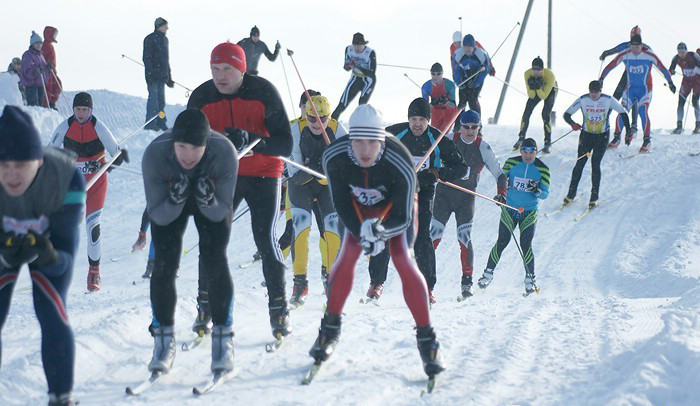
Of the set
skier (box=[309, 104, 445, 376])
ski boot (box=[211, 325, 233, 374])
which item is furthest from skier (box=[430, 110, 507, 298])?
ski boot (box=[211, 325, 233, 374])

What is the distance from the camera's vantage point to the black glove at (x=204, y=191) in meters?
4.54

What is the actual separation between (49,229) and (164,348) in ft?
4.04

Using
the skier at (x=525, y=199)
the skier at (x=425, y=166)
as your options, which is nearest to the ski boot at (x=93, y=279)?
the skier at (x=425, y=166)

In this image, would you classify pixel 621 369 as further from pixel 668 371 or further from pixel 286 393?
pixel 286 393

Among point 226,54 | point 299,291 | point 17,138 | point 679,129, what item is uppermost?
point 226,54

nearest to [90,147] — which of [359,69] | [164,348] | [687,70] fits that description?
[164,348]

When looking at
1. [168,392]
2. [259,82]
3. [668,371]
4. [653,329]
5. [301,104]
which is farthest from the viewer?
[301,104]

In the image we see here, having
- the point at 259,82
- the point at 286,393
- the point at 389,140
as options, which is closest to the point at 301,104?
the point at 259,82

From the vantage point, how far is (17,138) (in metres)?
3.74

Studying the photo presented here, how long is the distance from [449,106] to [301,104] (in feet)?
13.3

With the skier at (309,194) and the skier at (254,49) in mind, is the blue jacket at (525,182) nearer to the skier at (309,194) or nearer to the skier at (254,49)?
the skier at (309,194)

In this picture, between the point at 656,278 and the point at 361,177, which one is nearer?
the point at 361,177

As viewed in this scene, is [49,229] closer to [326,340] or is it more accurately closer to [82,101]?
[326,340]

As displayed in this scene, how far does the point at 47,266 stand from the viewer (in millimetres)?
3877
